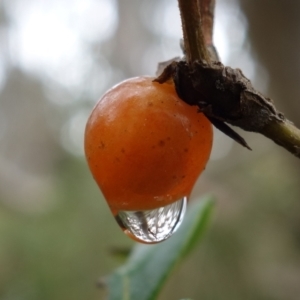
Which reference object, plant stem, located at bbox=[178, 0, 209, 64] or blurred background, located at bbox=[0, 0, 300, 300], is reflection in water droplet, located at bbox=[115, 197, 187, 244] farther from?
blurred background, located at bbox=[0, 0, 300, 300]

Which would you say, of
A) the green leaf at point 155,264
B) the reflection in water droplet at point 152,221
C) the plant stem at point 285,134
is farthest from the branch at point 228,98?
the green leaf at point 155,264

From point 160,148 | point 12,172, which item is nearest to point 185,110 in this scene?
point 160,148

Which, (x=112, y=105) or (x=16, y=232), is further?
(x=16, y=232)

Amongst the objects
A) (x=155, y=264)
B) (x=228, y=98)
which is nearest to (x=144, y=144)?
(x=228, y=98)

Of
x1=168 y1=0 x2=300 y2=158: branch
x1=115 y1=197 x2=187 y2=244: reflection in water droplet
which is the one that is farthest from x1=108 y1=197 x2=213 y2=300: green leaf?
x1=168 y1=0 x2=300 y2=158: branch

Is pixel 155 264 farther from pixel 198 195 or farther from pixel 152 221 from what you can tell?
pixel 198 195

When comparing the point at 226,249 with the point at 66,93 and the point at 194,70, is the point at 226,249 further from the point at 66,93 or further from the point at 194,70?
the point at 66,93

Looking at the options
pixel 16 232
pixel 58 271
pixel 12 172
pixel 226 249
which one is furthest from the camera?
pixel 12 172
